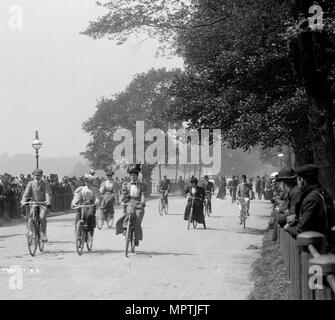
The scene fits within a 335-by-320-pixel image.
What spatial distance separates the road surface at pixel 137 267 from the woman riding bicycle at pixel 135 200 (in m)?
0.52

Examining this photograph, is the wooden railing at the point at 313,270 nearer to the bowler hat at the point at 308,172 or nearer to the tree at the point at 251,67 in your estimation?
the bowler hat at the point at 308,172

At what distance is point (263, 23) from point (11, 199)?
44.8 ft

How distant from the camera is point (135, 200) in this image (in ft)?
40.7

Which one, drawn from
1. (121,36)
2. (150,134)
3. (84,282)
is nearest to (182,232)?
(121,36)

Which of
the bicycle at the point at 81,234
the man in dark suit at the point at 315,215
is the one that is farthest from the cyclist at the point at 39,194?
the man in dark suit at the point at 315,215

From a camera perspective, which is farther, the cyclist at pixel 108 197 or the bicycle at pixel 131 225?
the cyclist at pixel 108 197

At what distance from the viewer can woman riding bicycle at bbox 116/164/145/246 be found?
1217 centimetres

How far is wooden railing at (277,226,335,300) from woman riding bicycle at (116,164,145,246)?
5733mm

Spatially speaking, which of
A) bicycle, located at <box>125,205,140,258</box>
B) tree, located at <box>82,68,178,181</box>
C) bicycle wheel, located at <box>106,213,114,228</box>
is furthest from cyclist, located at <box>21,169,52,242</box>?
tree, located at <box>82,68,178,181</box>

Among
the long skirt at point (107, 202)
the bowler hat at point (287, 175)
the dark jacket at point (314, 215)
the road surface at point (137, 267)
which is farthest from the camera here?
the long skirt at point (107, 202)

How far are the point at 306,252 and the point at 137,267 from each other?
244 inches

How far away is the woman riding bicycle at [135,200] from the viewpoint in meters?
12.2
